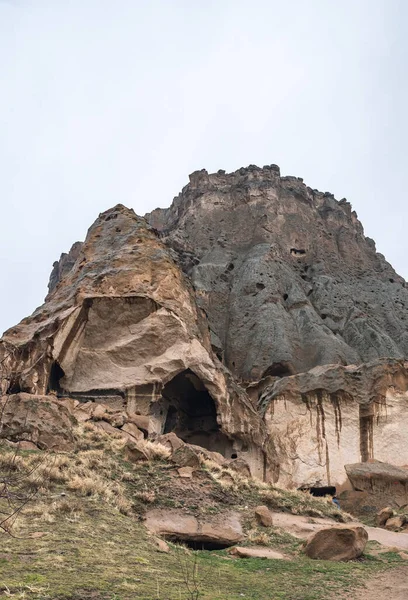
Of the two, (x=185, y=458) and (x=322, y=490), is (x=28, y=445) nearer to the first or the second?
(x=185, y=458)

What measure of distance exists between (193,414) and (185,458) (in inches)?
499

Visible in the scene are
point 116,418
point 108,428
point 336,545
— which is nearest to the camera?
point 336,545

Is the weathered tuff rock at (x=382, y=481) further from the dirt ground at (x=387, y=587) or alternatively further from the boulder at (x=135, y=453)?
the dirt ground at (x=387, y=587)

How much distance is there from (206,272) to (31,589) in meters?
51.0

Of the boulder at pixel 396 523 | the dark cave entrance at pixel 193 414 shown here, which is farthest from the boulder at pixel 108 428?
the boulder at pixel 396 523

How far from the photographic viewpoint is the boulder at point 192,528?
485 inches

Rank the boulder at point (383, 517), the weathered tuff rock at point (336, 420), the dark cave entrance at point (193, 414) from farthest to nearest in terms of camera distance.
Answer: the weathered tuff rock at point (336, 420) < the dark cave entrance at point (193, 414) < the boulder at point (383, 517)

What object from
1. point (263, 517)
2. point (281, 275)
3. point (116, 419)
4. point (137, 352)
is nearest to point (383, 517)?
point (263, 517)

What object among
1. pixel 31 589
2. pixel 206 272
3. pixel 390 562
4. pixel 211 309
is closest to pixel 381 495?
pixel 390 562

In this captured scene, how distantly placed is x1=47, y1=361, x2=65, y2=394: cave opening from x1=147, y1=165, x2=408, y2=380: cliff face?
23996mm

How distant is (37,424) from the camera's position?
1605 cm

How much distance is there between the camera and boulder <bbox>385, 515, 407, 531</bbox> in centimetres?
1734

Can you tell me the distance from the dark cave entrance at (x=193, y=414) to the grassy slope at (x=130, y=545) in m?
9.43

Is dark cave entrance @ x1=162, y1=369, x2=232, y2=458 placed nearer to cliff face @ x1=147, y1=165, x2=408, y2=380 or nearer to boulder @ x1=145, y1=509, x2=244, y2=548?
boulder @ x1=145, y1=509, x2=244, y2=548
